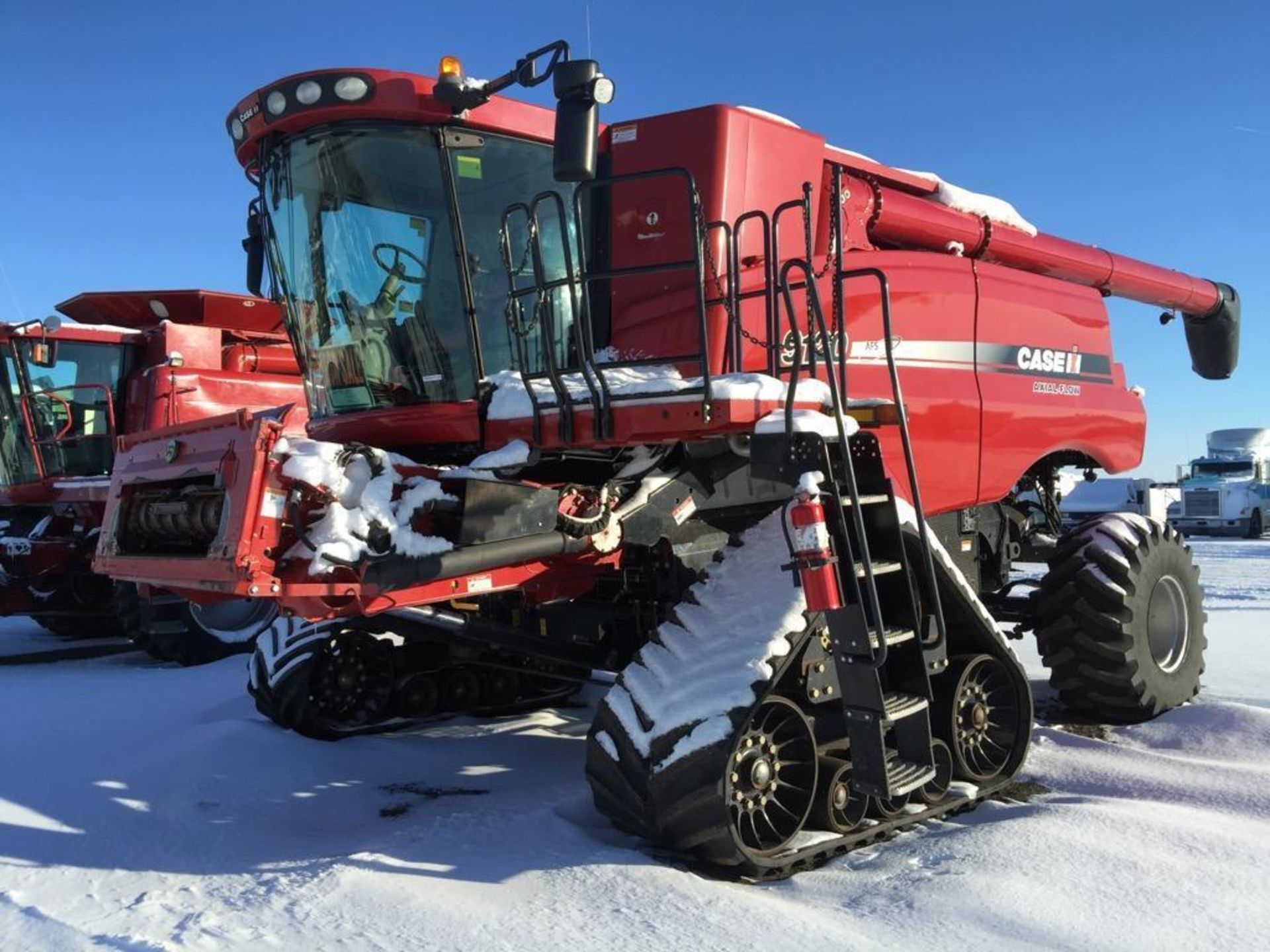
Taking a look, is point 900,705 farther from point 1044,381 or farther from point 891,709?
point 1044,381

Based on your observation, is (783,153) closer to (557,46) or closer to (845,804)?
(557,46)

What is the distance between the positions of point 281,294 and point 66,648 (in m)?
6.54

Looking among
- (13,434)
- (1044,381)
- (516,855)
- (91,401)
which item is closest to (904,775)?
(516,855)

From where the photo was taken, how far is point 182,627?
27.1ft

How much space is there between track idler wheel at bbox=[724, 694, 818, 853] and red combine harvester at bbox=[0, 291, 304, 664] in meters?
6.51

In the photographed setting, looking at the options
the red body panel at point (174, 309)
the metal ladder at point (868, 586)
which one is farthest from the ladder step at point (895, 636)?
the red body panel at point (174, 309)

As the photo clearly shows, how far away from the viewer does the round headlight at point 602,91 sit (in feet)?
11.0

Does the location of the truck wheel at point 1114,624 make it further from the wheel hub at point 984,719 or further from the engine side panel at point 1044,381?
the wheel hub at point 984,719

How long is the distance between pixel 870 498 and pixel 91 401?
30.9ft

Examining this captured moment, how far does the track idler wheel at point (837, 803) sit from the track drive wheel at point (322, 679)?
2434 mm

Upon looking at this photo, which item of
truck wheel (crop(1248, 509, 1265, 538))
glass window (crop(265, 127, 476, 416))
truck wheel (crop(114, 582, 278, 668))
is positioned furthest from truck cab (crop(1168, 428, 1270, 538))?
glass window (crop(265, 127, 476, 416))

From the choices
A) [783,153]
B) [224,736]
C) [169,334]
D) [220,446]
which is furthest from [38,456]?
[783,153]

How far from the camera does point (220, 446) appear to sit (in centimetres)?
352

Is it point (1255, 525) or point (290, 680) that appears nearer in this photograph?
point (290, 680)
